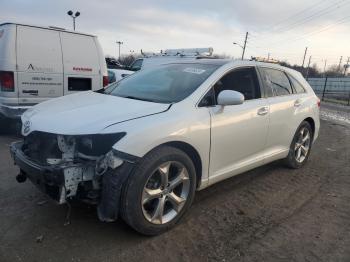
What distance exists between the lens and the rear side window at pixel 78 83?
7105 millimetres

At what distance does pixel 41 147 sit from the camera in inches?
132

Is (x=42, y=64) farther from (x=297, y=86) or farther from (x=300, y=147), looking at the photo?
(x=300, y=147)

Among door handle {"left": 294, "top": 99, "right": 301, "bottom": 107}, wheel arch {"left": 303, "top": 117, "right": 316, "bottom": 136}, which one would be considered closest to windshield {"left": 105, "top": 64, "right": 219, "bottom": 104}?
door handle {"left": 294, "top": 99, "right": 301, "bottom": 107}

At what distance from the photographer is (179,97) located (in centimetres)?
368

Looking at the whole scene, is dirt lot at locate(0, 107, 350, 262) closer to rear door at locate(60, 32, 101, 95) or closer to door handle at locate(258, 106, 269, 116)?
door handle at locate(258, 106, 269, 116)

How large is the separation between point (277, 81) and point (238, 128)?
143 cm

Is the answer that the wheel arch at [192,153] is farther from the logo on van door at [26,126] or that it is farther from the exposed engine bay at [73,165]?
the logo on van door at [26,126]

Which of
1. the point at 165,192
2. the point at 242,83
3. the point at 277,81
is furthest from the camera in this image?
the point at 277,81

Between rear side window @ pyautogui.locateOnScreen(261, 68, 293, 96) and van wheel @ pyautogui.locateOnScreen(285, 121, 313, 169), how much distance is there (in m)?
0.68

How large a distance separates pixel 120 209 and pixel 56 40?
16.1 ft

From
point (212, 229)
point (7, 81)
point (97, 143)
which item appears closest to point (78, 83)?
point (7, 81)

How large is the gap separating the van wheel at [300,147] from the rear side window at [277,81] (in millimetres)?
679

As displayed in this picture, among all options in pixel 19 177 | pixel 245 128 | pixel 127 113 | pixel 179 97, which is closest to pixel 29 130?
pixel 19 177

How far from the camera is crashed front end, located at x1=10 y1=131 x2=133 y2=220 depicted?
292 centimetres
